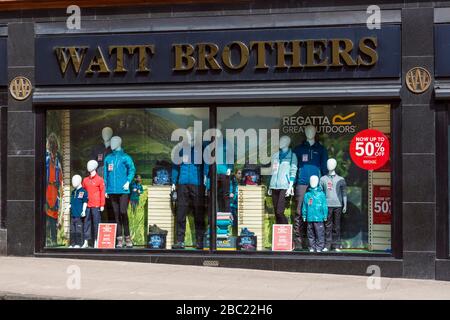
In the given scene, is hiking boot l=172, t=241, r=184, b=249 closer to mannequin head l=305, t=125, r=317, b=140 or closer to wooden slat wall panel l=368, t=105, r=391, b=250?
mannequin head l=305, t=125, r=317, b=140

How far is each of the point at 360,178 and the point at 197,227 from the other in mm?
2984

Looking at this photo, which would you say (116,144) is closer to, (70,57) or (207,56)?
(70,57)

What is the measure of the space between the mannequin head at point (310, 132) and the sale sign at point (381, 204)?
1.39 m

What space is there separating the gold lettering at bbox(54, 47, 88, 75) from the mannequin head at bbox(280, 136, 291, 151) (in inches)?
151

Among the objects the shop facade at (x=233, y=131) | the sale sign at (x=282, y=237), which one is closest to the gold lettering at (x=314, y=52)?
the shop facade at (x=233, y=131)

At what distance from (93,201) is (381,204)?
517 centimetres

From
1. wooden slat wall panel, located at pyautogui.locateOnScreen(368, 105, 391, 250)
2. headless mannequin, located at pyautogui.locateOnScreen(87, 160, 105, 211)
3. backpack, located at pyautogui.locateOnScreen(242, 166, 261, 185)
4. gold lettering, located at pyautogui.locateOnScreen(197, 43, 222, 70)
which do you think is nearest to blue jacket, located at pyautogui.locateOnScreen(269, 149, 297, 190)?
backpack, located at pyautogui.locateOnScreen(242, 166, 261, 185)

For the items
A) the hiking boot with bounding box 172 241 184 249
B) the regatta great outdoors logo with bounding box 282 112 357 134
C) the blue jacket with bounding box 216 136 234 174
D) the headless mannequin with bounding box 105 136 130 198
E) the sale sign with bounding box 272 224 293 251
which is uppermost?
the regatta great outdoors logo with bounding box 282 112 357 134

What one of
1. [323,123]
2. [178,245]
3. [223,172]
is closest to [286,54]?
[323,123]

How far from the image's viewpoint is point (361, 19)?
13000 millimetres

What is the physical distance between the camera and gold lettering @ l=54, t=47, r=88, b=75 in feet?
45.7

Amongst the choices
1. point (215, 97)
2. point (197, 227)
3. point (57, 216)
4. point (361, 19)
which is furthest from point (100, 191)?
point (361, 19)

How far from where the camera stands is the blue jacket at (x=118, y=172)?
46.4 feet

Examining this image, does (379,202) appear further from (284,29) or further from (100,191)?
(100,191)
